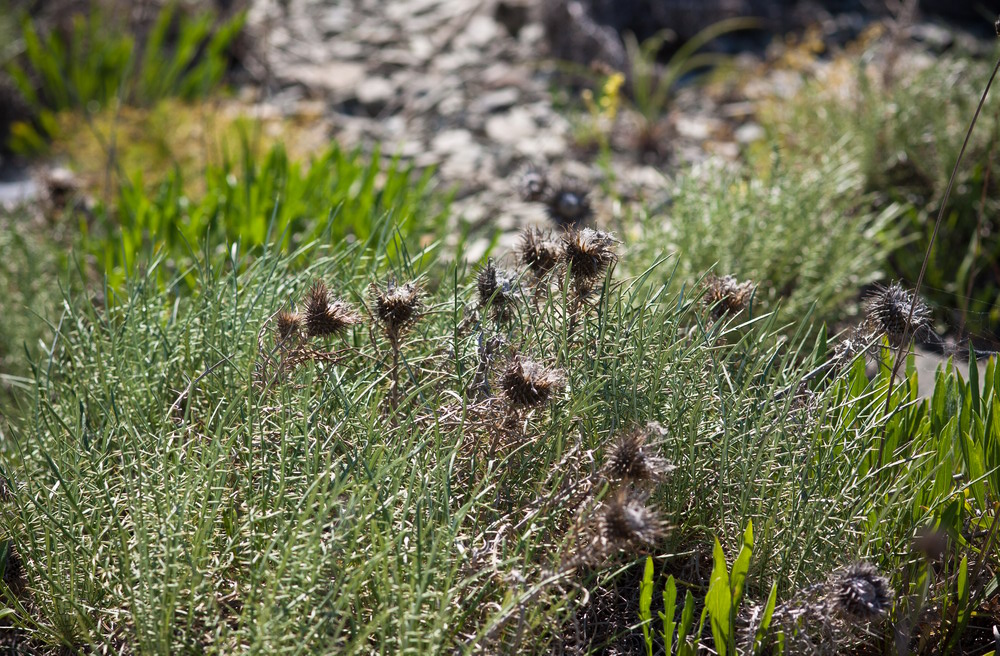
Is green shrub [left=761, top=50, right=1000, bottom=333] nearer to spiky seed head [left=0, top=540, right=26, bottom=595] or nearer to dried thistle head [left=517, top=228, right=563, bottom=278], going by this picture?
dried thistle head [left=517, top=228, right=563, bottom=278]

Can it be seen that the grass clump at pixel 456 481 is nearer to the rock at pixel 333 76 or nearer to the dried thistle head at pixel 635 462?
the dried thistle head at pixel 635 462

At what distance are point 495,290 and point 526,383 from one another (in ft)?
1.04

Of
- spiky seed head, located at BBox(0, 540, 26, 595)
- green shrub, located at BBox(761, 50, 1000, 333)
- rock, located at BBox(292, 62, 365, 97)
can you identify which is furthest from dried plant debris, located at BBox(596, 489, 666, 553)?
rock, located at BBox(292, 62, 365, 97)

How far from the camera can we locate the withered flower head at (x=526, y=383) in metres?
1.54

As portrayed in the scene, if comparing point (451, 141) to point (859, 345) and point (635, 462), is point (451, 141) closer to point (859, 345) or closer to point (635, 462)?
point (859, 345)

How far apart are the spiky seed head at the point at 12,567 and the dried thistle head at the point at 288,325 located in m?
0.67

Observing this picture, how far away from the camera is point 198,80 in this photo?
19.7 feet

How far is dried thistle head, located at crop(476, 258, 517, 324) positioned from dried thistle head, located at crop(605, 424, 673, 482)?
458 millimetres

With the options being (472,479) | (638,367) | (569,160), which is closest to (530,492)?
(472,479)

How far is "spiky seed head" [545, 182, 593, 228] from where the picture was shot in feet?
8.73

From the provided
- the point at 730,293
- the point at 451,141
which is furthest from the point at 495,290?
the point at 451,141

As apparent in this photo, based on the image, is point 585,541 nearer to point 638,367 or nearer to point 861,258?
point 638,367

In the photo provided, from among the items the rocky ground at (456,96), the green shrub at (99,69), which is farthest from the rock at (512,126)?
the green shrub at (99,69)

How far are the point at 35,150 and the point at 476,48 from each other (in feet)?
10.3
